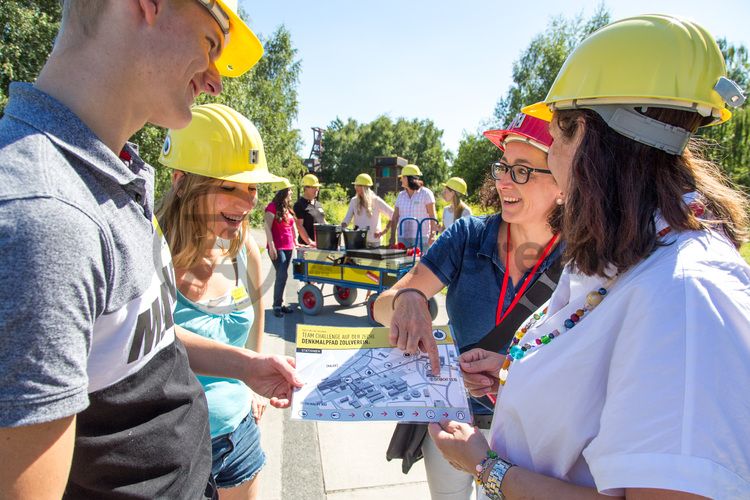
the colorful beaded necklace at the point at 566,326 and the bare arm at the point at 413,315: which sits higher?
the colorful beaded necklace at the point at 566,326

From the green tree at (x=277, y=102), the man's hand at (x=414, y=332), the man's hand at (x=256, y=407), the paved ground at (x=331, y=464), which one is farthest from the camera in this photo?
the green tree at (x=277, y=102)

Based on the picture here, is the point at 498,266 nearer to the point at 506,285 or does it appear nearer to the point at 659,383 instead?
the point at 506,285

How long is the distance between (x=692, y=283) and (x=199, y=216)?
1888 mm

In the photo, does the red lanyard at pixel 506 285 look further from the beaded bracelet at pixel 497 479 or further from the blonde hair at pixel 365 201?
the blonde hair at pixel 365 201

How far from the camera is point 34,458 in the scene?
0.72 metres

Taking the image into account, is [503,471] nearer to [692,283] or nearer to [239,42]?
[692,283]

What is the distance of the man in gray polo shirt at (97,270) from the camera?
67cm

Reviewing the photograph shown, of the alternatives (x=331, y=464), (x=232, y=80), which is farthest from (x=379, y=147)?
(x=331, y=464)

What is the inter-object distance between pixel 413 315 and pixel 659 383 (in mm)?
1039

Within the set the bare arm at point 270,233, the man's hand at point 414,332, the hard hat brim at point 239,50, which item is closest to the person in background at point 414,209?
the bare arm at point 270,233

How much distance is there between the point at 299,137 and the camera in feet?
115

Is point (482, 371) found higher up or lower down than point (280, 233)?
higher up

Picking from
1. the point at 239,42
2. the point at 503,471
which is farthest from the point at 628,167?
the point at 239,42

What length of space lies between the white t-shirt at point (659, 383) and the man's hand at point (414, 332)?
58cm
